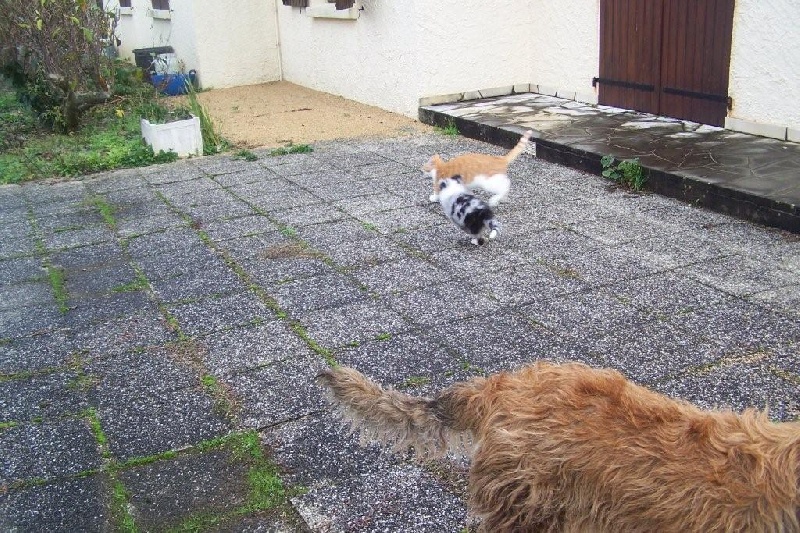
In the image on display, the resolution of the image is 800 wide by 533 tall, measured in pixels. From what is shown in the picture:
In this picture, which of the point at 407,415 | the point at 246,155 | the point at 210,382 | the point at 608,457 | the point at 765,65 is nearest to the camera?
the point at 608,457

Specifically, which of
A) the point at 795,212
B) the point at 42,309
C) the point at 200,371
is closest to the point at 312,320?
the point at 200,371

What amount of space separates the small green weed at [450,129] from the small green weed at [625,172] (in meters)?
2.58

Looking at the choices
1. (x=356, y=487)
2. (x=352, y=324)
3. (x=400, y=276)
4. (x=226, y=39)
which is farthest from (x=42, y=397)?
(x=226, y=39)

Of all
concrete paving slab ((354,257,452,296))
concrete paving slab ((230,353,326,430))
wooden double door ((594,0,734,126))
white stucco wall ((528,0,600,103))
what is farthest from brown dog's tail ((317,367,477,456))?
white stucco wall ((528,0,600,103))

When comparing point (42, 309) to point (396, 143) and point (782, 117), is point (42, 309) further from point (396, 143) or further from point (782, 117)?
point (782, 117)

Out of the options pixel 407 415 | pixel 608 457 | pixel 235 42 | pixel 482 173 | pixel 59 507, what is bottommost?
pixel 59 507

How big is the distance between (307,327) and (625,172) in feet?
12.5

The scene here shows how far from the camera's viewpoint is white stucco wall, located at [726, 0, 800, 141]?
7.39 m

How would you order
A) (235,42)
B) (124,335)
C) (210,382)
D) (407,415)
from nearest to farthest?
(407,415) → (210,382) → (124,335) → (235,42)

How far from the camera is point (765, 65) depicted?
763cm

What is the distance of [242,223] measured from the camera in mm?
6590

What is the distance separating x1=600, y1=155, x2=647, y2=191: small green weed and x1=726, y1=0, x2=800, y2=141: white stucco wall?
168 cm

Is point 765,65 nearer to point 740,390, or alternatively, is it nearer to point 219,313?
point 740,390

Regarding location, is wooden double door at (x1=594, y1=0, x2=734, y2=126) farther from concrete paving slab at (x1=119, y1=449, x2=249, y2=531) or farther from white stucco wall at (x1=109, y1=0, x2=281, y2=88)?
concrete paving slab at (x1=119, y1=449, x2=249, y2=531)
